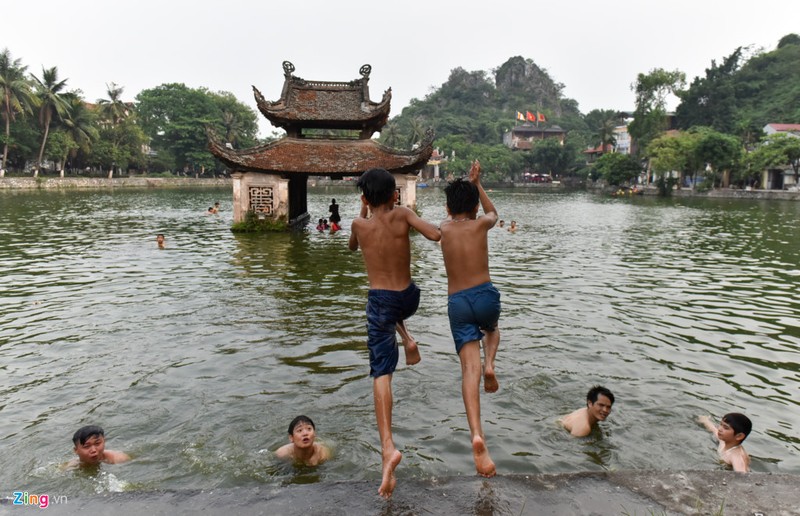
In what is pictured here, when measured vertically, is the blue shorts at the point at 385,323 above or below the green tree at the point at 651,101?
below

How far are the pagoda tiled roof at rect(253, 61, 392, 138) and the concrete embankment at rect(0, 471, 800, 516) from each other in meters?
21.6

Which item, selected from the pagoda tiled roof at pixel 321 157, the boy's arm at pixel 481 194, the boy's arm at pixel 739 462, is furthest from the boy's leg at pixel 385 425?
the pagoda tiled roof at pixel 321 157

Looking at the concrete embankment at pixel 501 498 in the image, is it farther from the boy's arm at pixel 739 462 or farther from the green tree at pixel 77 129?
the green tree at pixel 77 129

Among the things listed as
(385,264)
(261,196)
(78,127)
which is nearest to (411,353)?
(385,264)

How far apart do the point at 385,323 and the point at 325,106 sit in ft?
72.4

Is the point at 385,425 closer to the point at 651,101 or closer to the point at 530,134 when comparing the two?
the point at 651,101

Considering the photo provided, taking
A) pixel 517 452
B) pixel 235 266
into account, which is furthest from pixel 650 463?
pixel 235 266

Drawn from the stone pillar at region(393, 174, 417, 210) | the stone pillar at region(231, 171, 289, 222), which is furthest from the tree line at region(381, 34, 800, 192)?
the stone pillar at region(231, 171, 289, 222)

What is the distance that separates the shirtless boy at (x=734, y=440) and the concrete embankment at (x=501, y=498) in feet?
4.71

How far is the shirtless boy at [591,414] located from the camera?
526 centimetres

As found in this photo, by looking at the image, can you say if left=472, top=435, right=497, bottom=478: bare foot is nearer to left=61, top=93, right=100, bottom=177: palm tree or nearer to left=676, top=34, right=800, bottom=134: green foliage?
left=61, top=93, right=100, bottom=177: palm tree

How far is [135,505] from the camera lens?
10.4ft

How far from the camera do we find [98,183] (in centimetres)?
5938

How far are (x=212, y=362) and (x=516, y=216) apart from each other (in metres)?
29.9
